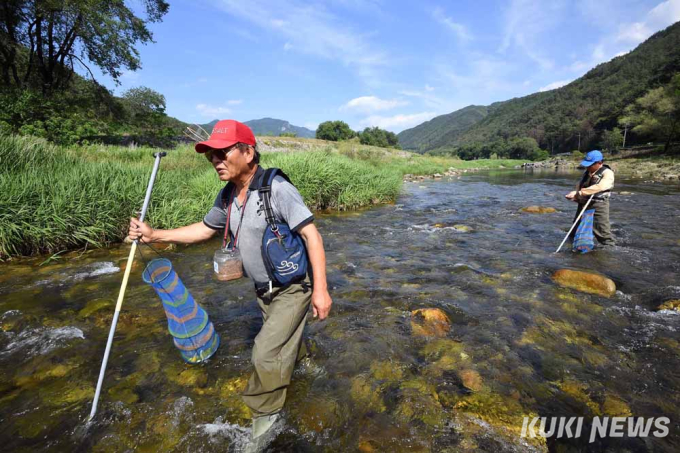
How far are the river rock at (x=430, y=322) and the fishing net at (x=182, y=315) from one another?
2.57m

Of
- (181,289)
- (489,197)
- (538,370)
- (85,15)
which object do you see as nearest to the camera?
(181,289)

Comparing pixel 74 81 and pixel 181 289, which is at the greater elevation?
pixel 74 81

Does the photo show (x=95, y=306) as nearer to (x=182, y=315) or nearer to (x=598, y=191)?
(x=182, y=315)

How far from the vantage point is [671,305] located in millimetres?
4539

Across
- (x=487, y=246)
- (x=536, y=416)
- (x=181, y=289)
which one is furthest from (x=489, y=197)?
(x=181, y=289)

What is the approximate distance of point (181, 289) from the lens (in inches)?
120

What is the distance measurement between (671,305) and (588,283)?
3.22ft

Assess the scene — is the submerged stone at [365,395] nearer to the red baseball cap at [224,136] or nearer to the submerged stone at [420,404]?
the submerged stone at [420,404]

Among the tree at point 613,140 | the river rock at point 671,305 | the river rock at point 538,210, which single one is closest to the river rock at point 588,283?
the river rock at point 671,305

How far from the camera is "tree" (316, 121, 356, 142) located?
110312mm

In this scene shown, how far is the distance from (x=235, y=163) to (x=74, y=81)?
39.5 m

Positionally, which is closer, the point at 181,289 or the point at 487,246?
the point at 181,289

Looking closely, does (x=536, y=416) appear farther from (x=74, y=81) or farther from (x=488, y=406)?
(x=74, y=81)

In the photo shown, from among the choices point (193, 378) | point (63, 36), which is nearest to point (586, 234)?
point (193, 378)
